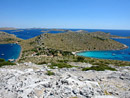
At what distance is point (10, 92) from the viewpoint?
15602 mm

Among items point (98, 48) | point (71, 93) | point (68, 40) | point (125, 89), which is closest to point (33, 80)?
point (71, 93)

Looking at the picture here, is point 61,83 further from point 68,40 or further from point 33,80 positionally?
point 68,40

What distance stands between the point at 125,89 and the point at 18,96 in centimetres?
1442

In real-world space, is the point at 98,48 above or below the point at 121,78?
below

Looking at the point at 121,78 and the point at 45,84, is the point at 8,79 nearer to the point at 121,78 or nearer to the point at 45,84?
the point at 45,84

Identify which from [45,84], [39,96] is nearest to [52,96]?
[39,96]

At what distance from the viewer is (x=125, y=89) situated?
15016 millimetres

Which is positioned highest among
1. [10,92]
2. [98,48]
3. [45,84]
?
[45,84]

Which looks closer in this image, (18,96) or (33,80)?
(18,96)

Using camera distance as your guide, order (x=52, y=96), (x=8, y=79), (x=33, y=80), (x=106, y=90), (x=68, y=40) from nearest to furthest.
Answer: (x=52, y=96)
(x=106, y=90)
(x=33, y=80)
(x=8, y=79)
(x=68, y=40)

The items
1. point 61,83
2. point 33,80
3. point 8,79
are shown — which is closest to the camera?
point 61,83

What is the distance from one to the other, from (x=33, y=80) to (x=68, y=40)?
100484mm

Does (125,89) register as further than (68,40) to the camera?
No

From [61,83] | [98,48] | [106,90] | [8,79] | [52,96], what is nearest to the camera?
[52,96]
